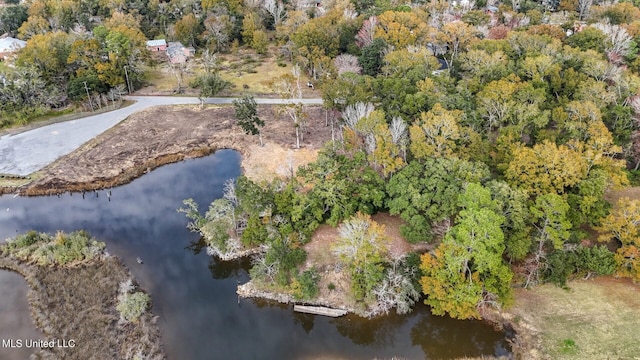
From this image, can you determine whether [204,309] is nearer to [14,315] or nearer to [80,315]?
[80,315]

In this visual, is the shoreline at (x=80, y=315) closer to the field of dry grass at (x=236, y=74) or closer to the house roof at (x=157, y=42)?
the field of dry grass at (x=236, y=74)

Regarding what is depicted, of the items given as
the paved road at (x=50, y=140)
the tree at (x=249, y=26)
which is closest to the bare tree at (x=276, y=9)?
the tree at (x=249, y=26)

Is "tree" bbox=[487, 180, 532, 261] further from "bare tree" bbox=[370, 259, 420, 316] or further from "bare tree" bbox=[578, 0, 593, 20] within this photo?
"bare tree" bbox=[578, 0, 593, 20]

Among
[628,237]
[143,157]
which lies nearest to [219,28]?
[143,157]

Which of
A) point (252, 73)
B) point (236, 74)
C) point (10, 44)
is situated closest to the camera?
point (236, 74)

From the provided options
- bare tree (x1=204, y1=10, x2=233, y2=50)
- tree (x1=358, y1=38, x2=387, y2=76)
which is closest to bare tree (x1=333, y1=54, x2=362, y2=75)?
tree (x1=358, y1=38, x2=387, y2=76)

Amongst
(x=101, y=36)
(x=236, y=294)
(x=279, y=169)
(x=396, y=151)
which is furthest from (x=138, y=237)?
(x=101, y=36)
